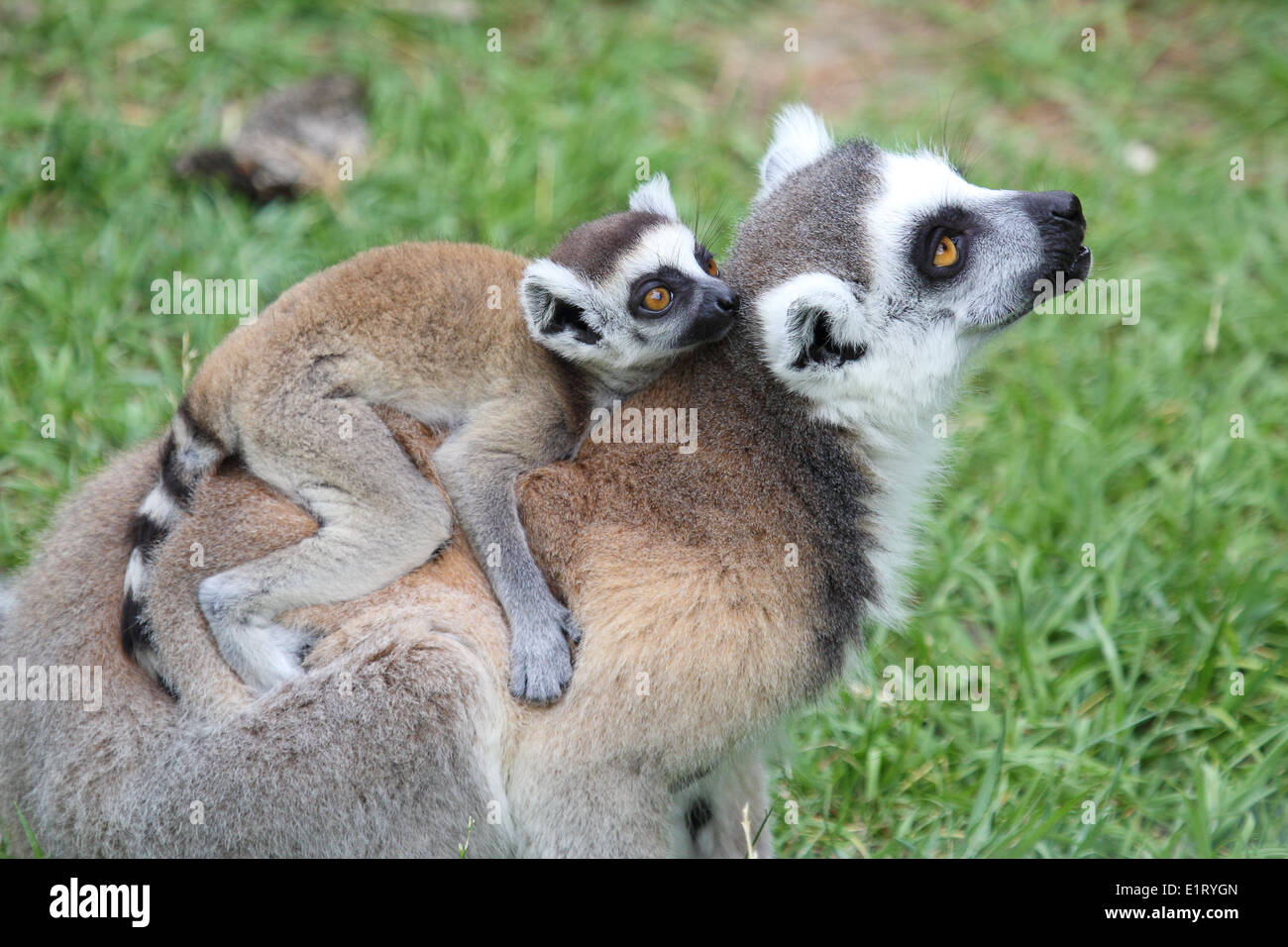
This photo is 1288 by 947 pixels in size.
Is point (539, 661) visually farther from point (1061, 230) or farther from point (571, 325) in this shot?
point (1061, 230)

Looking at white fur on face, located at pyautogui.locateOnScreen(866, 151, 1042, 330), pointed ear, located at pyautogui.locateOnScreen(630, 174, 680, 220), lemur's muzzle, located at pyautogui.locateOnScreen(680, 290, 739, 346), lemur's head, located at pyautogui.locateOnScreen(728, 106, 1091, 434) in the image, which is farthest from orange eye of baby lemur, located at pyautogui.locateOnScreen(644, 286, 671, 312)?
white fur on face, located at pyautogui.locateOnScreen(866, 151, 1042, 330)

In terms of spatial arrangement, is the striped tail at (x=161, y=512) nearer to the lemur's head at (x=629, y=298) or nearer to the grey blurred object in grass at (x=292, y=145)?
the lemur's head at (x=629, y=298)

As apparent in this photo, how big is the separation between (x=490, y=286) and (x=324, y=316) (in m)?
0.54

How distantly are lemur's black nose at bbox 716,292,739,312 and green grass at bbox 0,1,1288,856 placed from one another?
4.23 ft

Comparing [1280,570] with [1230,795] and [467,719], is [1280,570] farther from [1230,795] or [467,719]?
[467,719]

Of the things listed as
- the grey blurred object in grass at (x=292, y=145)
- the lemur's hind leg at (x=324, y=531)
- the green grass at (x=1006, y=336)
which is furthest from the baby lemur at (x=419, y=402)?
the grey blurred object in grass at (x=292, y=145)

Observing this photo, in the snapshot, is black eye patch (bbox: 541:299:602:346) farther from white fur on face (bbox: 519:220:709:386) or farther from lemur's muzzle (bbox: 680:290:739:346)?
lemur's muzzle (bbox: 680:290:739:346)

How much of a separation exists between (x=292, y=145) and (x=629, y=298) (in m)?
3.97

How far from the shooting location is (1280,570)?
537cm

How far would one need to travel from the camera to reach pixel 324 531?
386cm

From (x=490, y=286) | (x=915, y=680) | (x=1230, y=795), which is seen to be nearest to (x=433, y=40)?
(x=490, y=286)

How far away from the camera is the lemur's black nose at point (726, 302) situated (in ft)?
12.9

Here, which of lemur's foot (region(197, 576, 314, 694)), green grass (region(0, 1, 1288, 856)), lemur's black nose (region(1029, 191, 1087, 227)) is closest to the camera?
lemur's foot (region(197, 576, 314, 694))

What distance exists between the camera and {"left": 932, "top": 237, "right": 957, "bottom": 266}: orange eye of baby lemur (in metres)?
3.97
